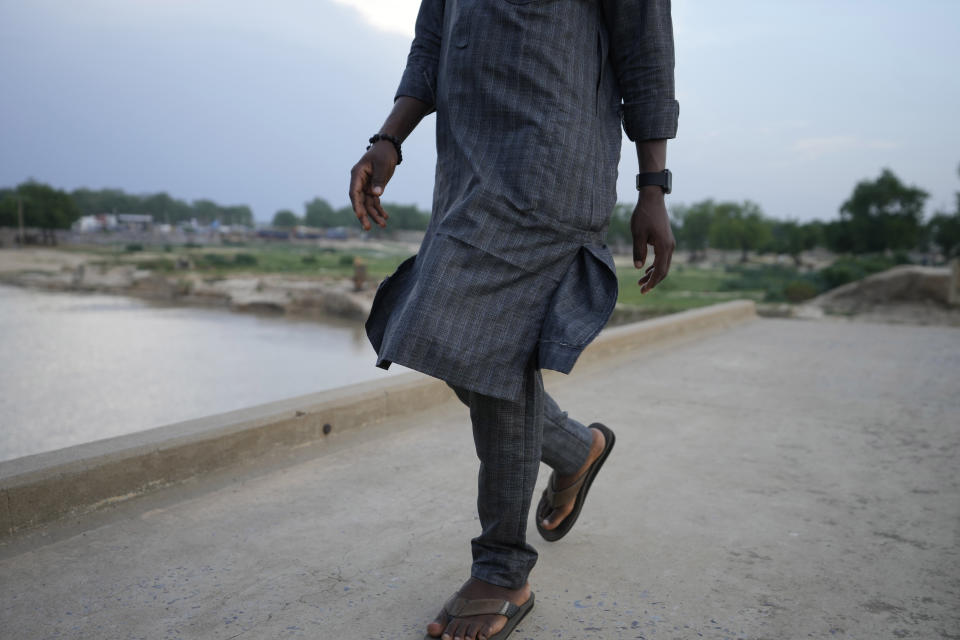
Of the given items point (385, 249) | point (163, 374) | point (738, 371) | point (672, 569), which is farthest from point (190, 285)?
point (672, 569)

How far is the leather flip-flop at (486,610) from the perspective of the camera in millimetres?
1386

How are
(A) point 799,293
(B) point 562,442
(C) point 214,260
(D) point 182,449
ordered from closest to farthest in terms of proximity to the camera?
(B) point 562,442, (D) point 182,449, (A) point 799,293, (C) point 214,260

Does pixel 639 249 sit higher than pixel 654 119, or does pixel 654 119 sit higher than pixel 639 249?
pixel 654 119

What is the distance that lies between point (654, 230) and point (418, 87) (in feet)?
2.00

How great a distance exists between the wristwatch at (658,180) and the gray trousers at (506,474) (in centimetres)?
44

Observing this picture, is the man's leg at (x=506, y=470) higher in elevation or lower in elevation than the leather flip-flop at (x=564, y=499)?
higher

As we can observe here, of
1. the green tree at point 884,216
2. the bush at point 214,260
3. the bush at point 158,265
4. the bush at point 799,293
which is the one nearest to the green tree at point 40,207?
the bush at point 158,265

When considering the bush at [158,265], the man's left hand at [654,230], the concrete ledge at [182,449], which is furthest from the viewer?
the bush at [158,265]

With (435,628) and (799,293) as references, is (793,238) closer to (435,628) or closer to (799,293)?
(799,293)

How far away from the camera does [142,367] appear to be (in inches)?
486

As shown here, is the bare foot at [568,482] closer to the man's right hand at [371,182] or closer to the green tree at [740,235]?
the man's right hand at [371,182]

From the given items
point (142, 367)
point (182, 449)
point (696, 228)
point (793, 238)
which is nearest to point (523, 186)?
point (182, 449)

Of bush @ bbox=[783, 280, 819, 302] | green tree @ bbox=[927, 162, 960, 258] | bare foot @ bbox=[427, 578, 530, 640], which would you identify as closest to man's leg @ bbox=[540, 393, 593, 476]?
bare foot @ bbox=[427, 578, 530, 640]

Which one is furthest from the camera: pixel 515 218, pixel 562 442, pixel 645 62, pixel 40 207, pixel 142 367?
pixel 40 207
